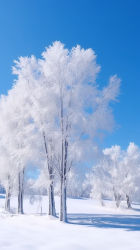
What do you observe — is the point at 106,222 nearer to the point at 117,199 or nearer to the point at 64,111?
the point at 64,111

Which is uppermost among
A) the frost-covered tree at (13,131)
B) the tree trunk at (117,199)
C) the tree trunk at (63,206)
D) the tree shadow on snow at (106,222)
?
the frost-covered tree at (13,131)

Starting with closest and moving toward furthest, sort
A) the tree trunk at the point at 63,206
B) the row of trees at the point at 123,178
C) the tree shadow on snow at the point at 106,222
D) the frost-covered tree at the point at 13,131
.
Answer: the tree shadow on snow at the point at 106,222
the tree trunk at the point at 63,206
the frost-covered tree at the point at 13,131
the row of trees at the point at 123,178

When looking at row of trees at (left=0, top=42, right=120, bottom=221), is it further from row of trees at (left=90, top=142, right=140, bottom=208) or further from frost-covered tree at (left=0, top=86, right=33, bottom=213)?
row of trees at (left=90, top=142, right=140, bottom=208)

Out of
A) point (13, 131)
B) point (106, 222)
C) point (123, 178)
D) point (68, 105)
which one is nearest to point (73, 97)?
point (68, 105)

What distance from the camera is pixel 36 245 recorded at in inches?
273

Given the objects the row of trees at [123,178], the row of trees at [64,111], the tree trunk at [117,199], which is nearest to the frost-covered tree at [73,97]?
the row of trees at [64,111]

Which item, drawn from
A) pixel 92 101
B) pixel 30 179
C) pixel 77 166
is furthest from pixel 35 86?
pixel 30 179

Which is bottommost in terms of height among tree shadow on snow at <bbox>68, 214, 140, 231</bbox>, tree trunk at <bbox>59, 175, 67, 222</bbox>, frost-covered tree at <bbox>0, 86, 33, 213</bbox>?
tree shadow on snow at <bbox>68, 214, 140, 231</bbox>

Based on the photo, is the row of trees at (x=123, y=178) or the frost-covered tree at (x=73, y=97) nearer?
the frost-covered tree at (x=73, y=97)

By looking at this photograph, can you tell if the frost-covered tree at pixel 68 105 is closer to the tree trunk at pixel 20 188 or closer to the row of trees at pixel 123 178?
the tree trunk at pixel 20 188

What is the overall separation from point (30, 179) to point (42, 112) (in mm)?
7397

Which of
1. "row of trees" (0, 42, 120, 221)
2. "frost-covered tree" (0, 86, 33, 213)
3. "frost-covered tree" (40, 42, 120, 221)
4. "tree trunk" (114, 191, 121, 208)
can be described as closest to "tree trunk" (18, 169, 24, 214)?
"frost-covered tree" (0, 86, 33, 213)

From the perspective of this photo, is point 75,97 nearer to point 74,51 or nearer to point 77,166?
point 74,51

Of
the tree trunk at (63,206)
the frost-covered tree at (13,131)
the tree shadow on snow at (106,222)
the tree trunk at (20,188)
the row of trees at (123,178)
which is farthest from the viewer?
the row of trees at (123,178)
